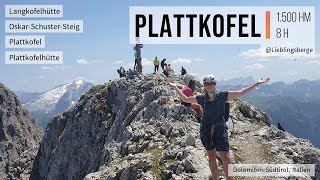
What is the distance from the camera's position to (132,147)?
3206cm

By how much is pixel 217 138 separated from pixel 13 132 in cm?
15028

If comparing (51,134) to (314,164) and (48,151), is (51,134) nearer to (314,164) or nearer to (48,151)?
(48,151)

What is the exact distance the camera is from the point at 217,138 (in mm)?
15219

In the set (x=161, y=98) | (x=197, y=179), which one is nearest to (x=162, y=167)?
(x=197, y=179)

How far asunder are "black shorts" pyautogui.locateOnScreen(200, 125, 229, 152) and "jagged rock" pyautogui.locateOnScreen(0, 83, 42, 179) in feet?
402

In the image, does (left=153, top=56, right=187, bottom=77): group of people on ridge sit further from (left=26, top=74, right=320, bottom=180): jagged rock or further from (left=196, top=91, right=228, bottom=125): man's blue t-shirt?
(left=196, top=91, right=228, bottom=125): man's blue t-shirt

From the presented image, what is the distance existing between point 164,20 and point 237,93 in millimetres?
22746

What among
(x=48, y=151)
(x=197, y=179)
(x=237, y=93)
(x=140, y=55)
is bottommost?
(x=48, y=151)

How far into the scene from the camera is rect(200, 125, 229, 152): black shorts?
15.1 meters

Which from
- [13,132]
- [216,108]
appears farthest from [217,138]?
[13,132]

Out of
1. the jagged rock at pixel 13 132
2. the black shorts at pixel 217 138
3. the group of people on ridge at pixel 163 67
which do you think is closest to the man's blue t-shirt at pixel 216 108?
the black shorts at pixel 217 138

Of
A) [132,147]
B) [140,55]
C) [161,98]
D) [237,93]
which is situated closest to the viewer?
[237,93]

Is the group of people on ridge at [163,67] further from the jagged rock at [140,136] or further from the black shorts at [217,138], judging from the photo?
the black shorts at [217,138]

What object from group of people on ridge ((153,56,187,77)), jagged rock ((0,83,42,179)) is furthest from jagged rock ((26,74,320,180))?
jagged rock ((0,83,42,179))
